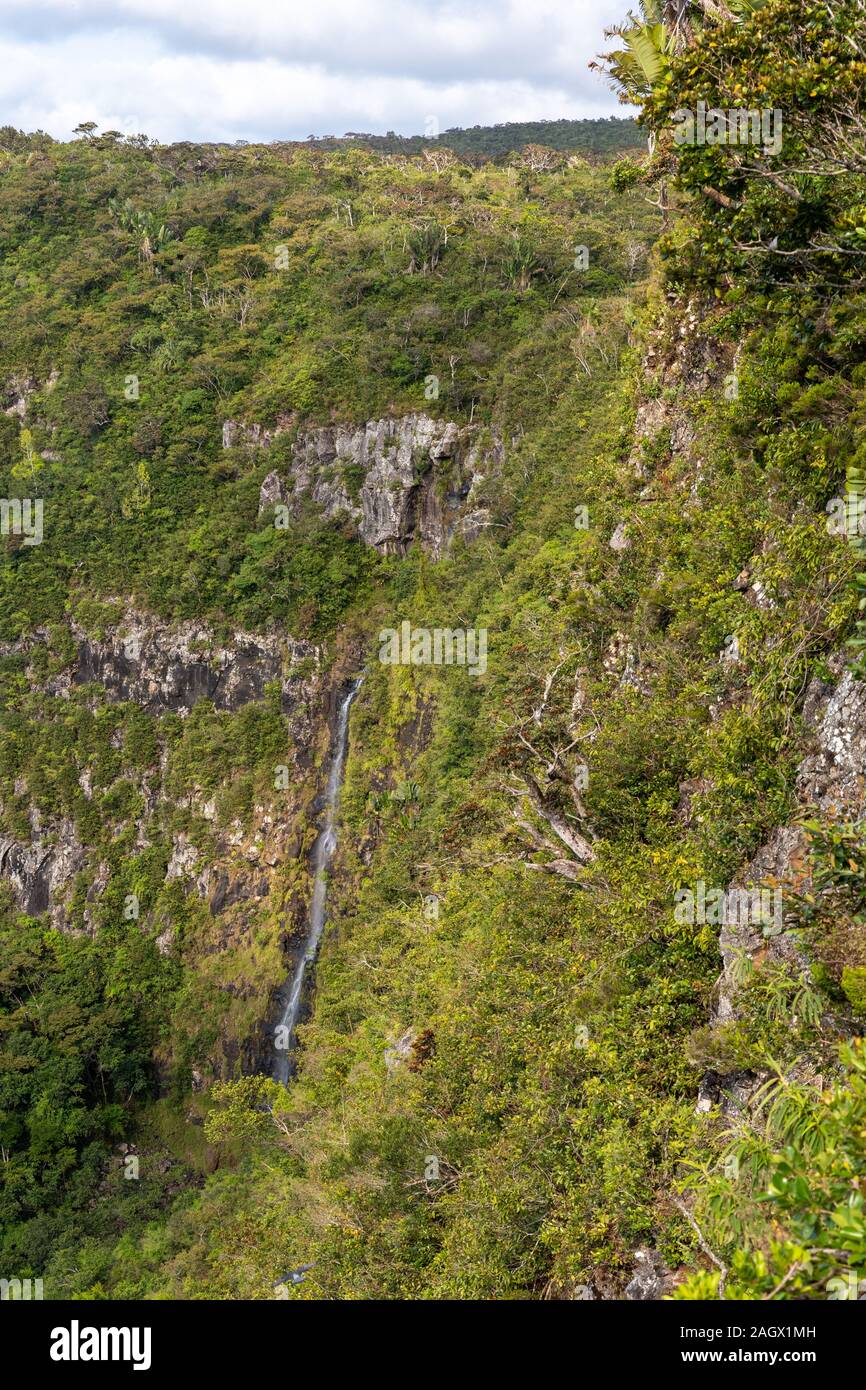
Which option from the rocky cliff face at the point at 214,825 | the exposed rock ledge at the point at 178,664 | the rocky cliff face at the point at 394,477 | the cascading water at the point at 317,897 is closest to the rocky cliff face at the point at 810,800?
the cascading water at the point at 317,897

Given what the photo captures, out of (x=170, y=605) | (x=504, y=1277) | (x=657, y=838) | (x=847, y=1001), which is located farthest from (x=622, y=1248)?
(x=170, y=605)

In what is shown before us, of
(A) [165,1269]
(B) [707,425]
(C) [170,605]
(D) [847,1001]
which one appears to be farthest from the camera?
(C) [170,605]

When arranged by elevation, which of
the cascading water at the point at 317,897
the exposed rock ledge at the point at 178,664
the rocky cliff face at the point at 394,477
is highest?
the rocky cliff face at the point at 394,477

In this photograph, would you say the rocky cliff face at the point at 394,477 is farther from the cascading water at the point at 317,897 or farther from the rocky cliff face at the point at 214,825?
the cascading water at the point at 317,897

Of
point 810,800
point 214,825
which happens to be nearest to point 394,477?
point 214,825
